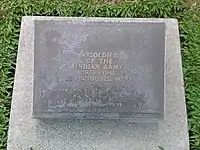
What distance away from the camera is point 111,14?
14.1 ft

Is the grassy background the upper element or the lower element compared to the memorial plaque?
upper

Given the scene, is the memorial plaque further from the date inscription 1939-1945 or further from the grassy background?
the grassy background

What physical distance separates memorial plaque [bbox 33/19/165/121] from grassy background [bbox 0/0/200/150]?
0.40 m

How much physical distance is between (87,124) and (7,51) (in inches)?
34.5

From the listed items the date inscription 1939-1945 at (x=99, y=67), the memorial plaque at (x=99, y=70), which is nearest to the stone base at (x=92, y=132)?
the memorial plaque at (x=99, y=70)

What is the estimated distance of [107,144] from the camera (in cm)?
358

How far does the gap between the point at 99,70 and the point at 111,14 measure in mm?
810

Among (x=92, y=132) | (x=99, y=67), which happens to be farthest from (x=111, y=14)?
(x=92, y=132)

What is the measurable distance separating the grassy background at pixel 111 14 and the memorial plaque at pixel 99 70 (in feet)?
1.33

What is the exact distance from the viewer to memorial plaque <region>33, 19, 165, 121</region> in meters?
3.55

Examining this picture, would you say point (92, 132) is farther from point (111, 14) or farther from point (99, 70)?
point (111, 14)

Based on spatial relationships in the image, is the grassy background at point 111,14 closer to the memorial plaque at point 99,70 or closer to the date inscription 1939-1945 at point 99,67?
the memorial plaque at point 99,70

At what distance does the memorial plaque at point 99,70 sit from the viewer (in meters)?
3.55

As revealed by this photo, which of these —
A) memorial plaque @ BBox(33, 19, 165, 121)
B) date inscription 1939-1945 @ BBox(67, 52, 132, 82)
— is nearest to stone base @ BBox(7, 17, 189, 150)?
memorial plaque @ BBox(33, 19, 165, 121)
